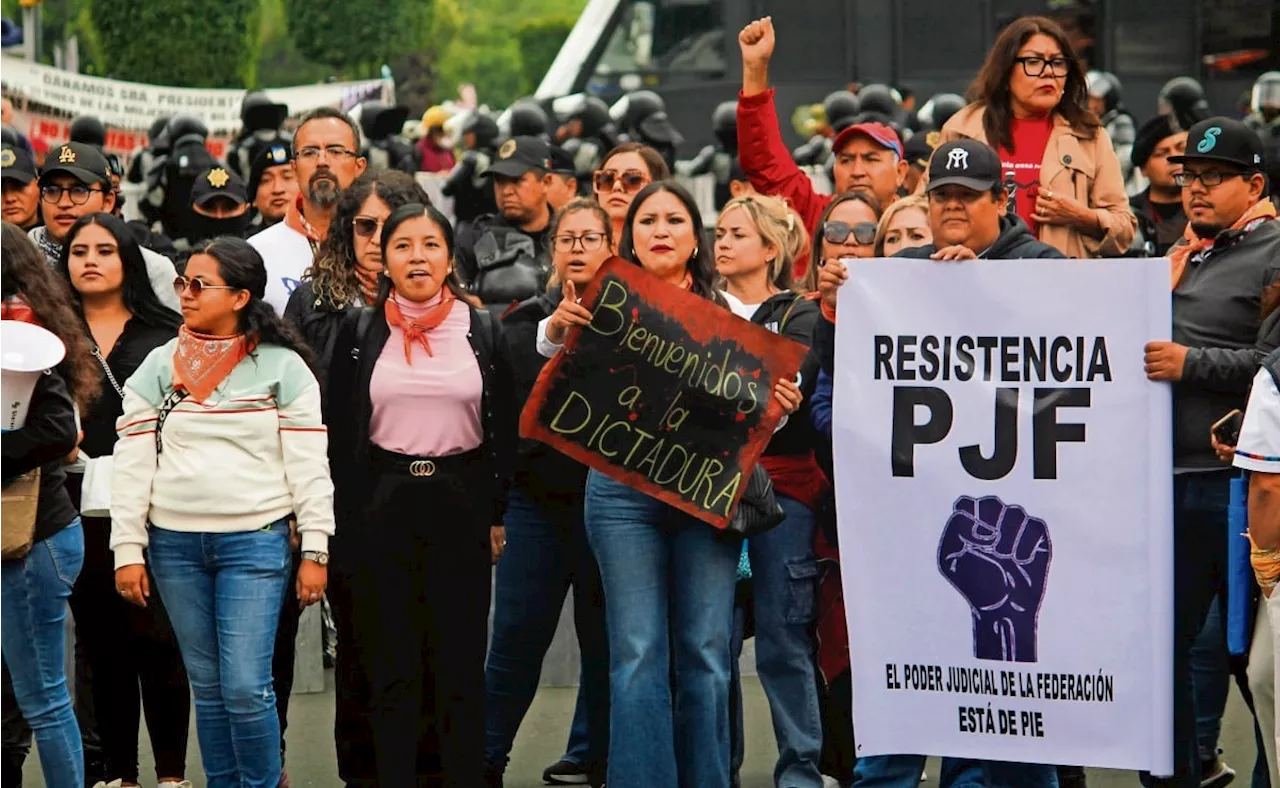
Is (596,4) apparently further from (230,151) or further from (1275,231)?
(1275,231)

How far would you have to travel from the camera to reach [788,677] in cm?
718

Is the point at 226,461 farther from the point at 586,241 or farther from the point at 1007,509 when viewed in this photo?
the point at 1007,509

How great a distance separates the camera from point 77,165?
8422mm

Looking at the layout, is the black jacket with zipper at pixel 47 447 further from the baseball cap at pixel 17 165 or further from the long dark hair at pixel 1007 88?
the long dark hair at pixel 1007 88

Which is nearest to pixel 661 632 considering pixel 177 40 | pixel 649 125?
pixel 649 125

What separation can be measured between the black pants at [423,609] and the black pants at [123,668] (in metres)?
0.82

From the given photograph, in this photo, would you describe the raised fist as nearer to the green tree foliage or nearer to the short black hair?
the short black hair

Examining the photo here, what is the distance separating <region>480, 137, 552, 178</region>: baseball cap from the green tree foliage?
87.1 feet

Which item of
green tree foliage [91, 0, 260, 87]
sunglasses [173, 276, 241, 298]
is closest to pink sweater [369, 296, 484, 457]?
sunglasses [173, 276, 241, 298]

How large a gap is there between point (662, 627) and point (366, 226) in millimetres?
1843


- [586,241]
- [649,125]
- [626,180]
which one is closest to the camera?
[586,241]

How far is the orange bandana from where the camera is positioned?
684 centimetres

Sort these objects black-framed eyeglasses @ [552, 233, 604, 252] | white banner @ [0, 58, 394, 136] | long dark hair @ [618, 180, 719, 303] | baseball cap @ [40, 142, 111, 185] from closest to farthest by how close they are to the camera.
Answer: long dark hair @ [618, 180, 719, 303] < black-framed eyeglasses @ [552, 233, 604, 252] < baseball cap @ [40, 142, 111, 185] < white banner @ [0, 58, 394, 136]

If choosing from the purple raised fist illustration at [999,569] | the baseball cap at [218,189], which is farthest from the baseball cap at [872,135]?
the baseball cap at [218,189]
